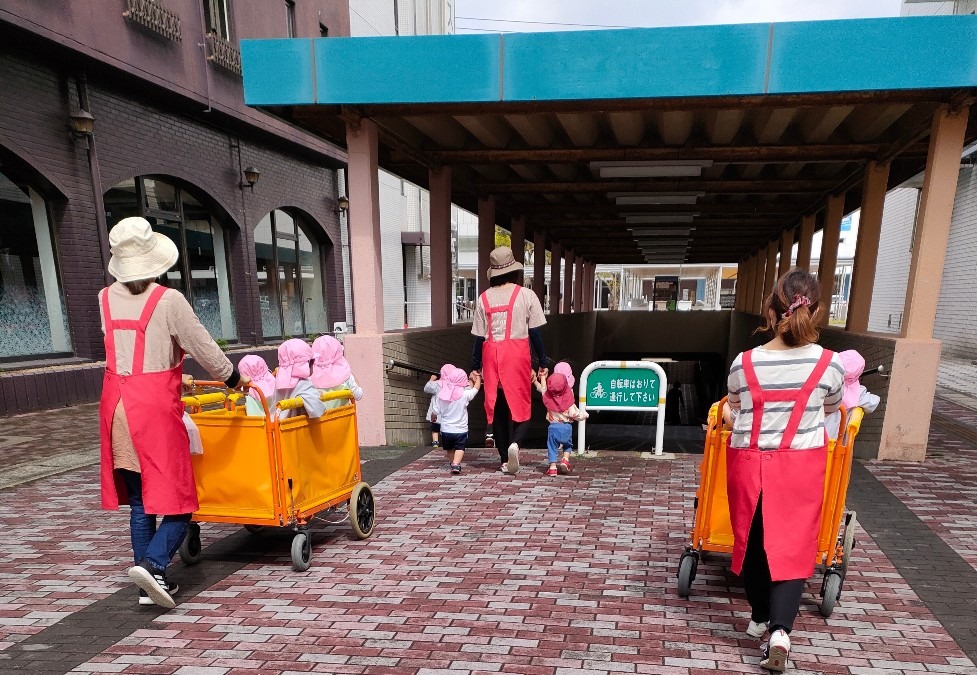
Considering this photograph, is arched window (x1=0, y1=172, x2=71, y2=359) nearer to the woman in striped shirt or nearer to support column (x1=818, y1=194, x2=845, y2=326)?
the woman in striped shirt

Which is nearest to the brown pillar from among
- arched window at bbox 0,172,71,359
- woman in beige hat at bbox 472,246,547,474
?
woman in beige hat at bbox 472,246,547,474

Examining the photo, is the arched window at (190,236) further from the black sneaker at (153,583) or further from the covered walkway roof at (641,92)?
the black sneaker at (153,583)

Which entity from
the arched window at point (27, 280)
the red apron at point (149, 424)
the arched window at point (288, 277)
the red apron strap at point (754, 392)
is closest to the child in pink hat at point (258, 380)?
the red apron at point (149, 424)

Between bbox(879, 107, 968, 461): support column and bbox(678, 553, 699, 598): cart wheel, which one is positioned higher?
bbox(879, 107, 968, 461): support column

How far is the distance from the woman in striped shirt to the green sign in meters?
3.87

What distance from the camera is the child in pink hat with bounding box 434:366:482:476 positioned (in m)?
5.53

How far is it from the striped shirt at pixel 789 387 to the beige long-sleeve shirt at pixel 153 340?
2.55 metres

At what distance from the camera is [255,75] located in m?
5.67

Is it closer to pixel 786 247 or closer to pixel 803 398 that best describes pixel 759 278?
pixel 786 247

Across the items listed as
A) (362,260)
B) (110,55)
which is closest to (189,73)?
(110,55)

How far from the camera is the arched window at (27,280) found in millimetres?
8758

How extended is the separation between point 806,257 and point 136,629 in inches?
523

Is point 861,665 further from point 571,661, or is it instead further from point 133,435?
point 133,435

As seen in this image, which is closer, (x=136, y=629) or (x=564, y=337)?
(x=136, y=629)
